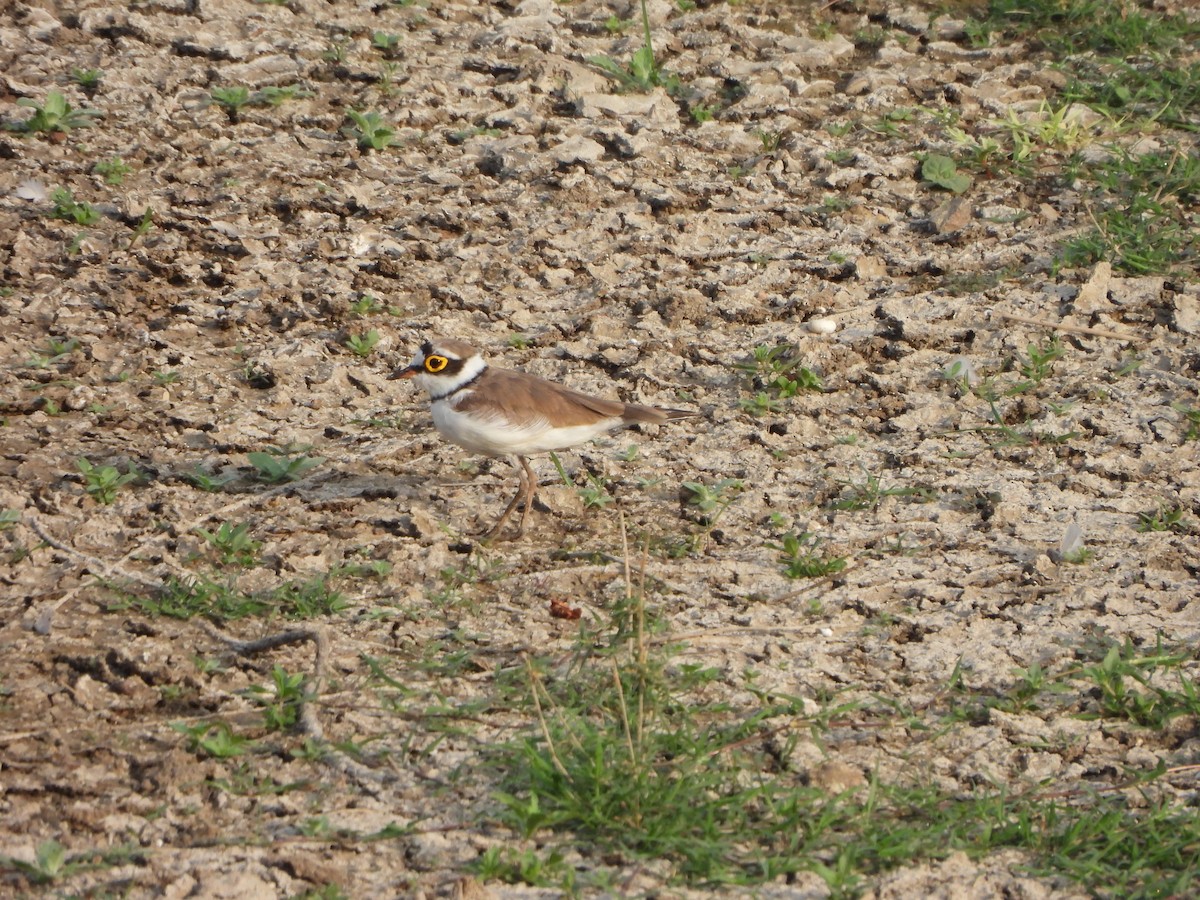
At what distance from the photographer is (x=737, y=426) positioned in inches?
232

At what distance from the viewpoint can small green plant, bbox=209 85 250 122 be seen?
763cm

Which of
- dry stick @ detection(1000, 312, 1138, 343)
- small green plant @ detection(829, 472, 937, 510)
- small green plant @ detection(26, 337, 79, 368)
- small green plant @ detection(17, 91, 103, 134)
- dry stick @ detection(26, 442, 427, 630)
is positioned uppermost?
dry stick @ detection(1000, 312, 1138, 343)

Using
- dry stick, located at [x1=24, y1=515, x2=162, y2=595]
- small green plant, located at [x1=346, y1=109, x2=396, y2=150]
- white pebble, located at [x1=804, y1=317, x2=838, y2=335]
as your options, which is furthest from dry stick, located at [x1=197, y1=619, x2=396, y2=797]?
small green plant, located at [x1=346, y1=109, x2=396, y2=150]

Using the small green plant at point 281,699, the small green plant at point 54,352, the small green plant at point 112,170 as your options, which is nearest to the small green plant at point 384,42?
the small green plant at point 112,170

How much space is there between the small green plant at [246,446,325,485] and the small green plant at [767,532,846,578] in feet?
5.91

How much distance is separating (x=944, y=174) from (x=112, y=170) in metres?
4.14

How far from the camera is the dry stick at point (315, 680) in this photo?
12.8 ft

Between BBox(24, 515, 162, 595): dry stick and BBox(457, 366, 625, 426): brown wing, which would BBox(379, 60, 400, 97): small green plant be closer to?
BBox(457, 366, 625, 426): brown wing

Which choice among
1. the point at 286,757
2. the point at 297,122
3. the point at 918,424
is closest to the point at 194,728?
the point at 286,757

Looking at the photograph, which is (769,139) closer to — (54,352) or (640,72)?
(640,72)

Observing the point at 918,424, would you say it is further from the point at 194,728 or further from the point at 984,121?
the point at 194,728

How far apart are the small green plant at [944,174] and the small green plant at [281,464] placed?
3470 millimetres

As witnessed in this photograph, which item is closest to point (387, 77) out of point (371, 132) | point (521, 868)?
point (371, 132)

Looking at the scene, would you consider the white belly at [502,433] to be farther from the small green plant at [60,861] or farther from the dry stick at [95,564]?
the small green plant at [60,861]
